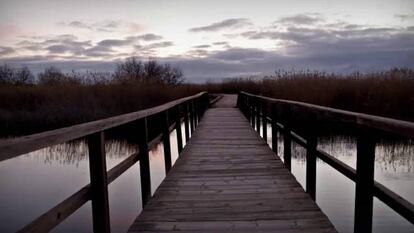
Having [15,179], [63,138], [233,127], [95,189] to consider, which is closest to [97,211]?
[95,189]

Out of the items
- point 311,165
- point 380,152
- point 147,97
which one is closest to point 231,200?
point 311,165

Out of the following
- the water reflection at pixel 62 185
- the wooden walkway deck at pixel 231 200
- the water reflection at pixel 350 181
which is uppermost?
the wooden walkway deck at pixel 231 200

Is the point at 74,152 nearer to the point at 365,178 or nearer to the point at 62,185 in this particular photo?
the point at 62,185

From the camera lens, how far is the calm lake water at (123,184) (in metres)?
5.95

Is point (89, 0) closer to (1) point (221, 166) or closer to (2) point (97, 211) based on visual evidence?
(1) point (221, 166)

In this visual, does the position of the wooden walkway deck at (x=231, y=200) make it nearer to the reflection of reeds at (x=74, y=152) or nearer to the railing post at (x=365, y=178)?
the railing post at (x=365, y=178)

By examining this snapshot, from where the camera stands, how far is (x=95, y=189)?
259 centimetres

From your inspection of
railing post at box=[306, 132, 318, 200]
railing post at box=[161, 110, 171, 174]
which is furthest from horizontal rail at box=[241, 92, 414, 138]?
railing post at box=[161, 110, 171, 174]

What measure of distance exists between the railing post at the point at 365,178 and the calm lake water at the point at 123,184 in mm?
2822

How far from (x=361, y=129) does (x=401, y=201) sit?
626mm

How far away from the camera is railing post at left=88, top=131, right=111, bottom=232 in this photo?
258 centimetres

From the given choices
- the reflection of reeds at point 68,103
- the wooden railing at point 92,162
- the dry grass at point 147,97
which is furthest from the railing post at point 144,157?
the reflection of reeds at point 68,103

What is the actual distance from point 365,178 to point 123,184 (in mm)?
6478

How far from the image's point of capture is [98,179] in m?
2.60
